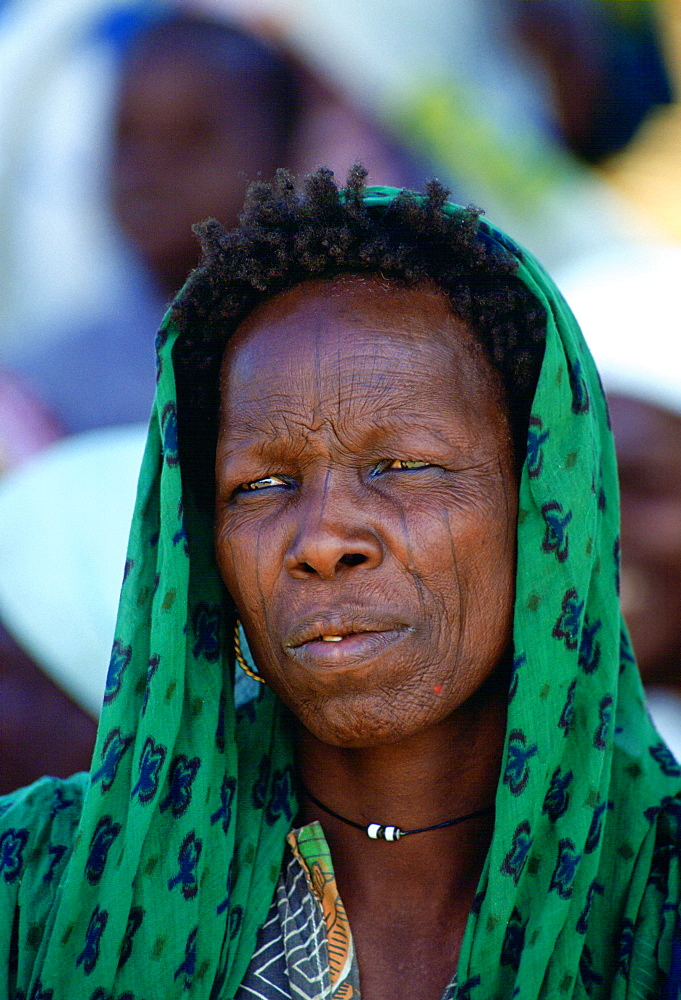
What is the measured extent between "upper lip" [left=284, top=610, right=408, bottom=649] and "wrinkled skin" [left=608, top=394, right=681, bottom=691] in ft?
5.17

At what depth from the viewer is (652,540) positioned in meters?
3.14

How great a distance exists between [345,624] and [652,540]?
169 cm

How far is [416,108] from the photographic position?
3.28 metres

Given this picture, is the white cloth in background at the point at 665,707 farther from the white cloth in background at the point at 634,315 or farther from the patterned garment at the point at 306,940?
the patterned garment at the point at 306,940

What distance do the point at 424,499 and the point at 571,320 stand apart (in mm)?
457

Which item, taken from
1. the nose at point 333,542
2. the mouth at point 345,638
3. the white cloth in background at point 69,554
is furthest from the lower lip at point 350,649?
the white cloth in background at point 69,554

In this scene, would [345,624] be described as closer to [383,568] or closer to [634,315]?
[383,568]

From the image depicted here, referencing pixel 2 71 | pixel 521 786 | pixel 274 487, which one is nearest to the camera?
pixel 521 786

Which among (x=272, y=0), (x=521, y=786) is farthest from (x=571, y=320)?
(x=272, y=0)

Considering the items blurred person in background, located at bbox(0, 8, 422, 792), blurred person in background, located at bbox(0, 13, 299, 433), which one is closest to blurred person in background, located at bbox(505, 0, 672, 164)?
blurred person in background, located at bbox(0, 8, 422, 792)

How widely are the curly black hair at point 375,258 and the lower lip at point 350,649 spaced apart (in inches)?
16.8

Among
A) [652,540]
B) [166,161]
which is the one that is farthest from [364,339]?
[166,161]

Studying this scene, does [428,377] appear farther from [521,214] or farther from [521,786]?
[521,214]

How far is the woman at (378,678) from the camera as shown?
1.75 m
